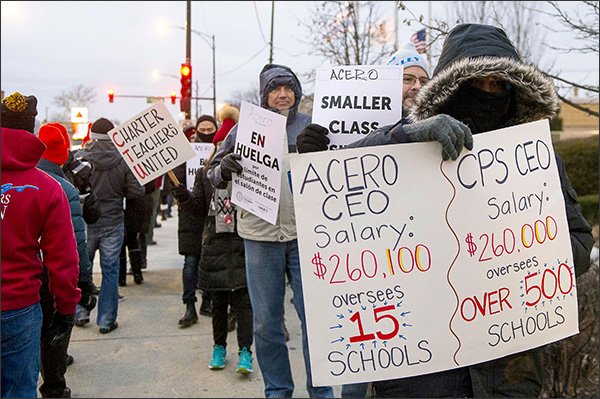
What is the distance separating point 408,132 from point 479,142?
9.2 inches

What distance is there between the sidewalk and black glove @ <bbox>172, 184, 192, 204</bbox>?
800 mm

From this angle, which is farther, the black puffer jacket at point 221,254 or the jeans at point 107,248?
the black puffer jacket at point 221,254

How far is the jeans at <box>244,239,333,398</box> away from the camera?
3.53 metres

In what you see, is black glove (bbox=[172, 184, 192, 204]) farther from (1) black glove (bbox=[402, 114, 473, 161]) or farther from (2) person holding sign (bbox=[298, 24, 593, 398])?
(1) black glove (bbox=[402, 114, 473, 161])

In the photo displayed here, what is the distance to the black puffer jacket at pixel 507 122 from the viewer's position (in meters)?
1.98

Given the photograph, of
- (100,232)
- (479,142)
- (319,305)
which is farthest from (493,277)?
(100,232)

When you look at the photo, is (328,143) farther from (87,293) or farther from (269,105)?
(87,293)

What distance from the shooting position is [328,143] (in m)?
3.08

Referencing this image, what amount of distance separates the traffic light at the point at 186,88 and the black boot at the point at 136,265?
8.66 metres

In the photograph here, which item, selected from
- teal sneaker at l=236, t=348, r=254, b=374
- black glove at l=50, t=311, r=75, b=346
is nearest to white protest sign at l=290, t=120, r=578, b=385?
black glove at l=50, t=311, r=75, b=346

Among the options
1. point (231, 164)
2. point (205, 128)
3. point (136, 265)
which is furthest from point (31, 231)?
point (205, 128)

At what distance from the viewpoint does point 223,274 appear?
4445 millimetres

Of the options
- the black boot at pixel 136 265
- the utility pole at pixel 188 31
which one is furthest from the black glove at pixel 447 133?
the utility pole at pixel 188 31

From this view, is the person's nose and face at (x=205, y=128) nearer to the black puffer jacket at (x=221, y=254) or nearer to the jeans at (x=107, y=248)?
the black puffer jacket at (x=221, y=254)
